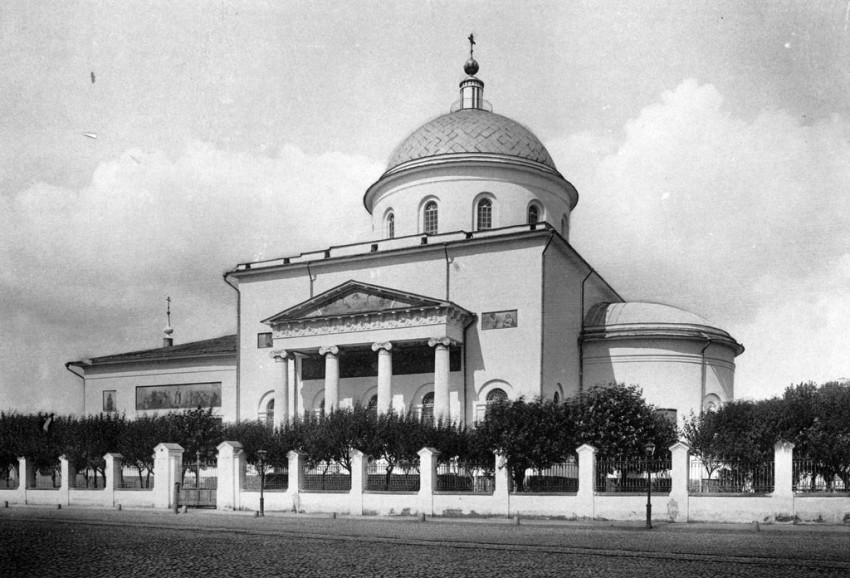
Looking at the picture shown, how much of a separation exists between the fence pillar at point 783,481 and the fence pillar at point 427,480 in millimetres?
8953

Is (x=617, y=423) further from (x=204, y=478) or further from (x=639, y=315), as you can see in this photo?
(x=204, y=478)

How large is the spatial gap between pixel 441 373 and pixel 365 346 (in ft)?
12.9

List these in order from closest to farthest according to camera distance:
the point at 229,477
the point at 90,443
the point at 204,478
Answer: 1. the point at 229,477
2. the point at 90,443
3. the point at 204,478

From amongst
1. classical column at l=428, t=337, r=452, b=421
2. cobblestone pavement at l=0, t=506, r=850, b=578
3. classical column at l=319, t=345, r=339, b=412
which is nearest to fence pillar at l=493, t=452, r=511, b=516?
cobblestone pavement at l=0, t=506, r=850, b=578

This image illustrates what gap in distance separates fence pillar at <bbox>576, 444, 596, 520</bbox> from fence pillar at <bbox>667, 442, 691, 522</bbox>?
6.37ft

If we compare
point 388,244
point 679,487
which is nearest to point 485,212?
point 388,244

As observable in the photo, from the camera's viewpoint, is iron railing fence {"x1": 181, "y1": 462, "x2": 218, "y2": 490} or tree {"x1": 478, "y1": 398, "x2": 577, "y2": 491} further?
iron railing fence {"x1": 181, "y1": 462, "x2": 218, "y2": 490}

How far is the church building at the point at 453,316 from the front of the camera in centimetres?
3412

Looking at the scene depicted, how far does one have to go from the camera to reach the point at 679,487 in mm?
22250

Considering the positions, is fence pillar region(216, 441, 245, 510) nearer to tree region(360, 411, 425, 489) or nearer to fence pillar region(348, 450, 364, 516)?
tree region(360, 411, 425, 489)

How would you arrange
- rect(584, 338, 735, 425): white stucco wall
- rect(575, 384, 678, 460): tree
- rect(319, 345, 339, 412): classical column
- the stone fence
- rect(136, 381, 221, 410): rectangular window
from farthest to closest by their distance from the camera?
rect(136, 381, 221, 410): rectangular window < rect(584, 338, 735, 425): white stucco wall < rect(319, 345, 339, 412): classical column < rect(575, 384, 678, 460): tree < the stone fence

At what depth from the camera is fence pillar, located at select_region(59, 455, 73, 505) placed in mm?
31328

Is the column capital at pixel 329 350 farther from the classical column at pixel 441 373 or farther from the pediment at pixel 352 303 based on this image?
the classical column at pixel 441 373

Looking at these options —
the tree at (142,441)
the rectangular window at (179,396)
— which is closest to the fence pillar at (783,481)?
the tree at (142,441)
